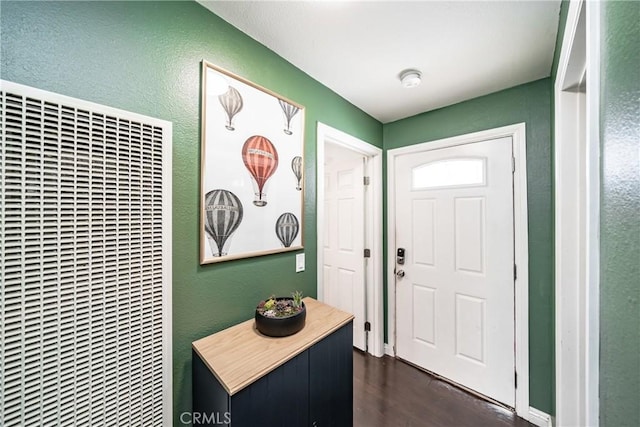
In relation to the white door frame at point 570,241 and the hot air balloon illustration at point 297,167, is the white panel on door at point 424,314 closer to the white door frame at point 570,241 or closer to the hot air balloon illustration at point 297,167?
the white door frame at point 570,241

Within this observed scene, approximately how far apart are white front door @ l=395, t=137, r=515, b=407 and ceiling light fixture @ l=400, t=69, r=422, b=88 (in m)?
0.68

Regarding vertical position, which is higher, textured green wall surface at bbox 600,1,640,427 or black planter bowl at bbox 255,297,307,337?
textured green wall surface at bbox 600,1,640,427

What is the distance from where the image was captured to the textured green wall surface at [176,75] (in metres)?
0.76

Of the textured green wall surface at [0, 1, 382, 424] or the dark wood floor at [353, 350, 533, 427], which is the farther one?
the dark wood floor at [353, 350, 533, 427]

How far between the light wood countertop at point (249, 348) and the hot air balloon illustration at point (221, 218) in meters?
0.41

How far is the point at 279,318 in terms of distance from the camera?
3.64 ft

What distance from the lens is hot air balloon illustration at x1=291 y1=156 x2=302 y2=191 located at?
1513 mm

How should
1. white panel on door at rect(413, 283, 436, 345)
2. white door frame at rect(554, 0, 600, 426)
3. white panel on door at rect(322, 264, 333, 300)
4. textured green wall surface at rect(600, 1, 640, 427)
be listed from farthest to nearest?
1. white panel on door at rect(322, 264, 333, 300)
2. white panel on door at rect(413, 283, 436, 345)
3. white door frame at rect(554, 0, 600, 426)
4. textured green wall surface at rect(600, 1, 640, 427)

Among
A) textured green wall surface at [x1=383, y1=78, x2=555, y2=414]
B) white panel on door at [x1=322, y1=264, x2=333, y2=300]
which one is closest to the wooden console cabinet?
white panel on door at [x1=322, y1=264, x2=333, y2=300]

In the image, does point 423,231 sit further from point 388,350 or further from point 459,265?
point 388,350

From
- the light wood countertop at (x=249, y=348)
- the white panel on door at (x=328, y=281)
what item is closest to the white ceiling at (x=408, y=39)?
the light wood countertop at (x=249, y=348)

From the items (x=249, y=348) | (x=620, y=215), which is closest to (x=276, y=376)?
(x=249, y=348)

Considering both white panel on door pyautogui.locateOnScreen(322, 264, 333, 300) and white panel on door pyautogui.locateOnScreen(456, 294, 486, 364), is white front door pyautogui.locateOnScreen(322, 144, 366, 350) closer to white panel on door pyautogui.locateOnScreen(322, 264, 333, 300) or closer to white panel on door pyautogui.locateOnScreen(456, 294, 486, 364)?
white panel on door pyautogui.locateOnScreen(322, 264, 333, 300)

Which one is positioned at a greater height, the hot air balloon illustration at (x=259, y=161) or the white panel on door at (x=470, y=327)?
the hot air balloon illustration at (x=259, y=161)
